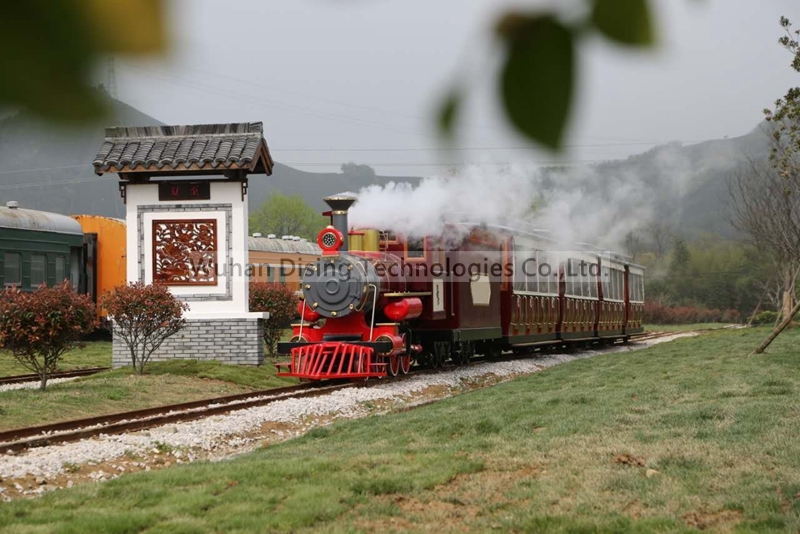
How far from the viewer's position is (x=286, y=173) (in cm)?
149

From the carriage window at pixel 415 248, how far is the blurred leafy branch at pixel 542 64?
16.0m

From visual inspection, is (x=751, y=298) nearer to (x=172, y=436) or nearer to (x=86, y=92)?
(x=172, y=436)

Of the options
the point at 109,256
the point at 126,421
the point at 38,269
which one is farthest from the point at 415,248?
the point at 109,256

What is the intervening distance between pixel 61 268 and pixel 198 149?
7.07 meters

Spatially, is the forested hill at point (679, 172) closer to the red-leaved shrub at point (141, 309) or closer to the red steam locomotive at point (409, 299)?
the red steam locomotive at point (409, 299)

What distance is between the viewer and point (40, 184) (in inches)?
44.3

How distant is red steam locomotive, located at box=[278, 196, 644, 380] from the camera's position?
15523 millimetres

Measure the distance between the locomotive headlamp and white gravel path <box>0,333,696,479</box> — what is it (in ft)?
8.35

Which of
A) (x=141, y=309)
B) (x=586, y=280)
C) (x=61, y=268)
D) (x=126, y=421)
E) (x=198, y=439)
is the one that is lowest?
(x=198, y=439)

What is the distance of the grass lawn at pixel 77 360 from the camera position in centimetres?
1836

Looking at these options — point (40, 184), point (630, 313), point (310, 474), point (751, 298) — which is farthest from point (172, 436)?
point (751, 298)

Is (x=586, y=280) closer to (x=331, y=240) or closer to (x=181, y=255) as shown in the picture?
(x=331, y=240)

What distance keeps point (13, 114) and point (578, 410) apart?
30.8 feet

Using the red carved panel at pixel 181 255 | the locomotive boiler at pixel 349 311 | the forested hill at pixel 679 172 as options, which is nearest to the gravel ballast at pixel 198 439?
the locomotive boiler at pixel 349 311
